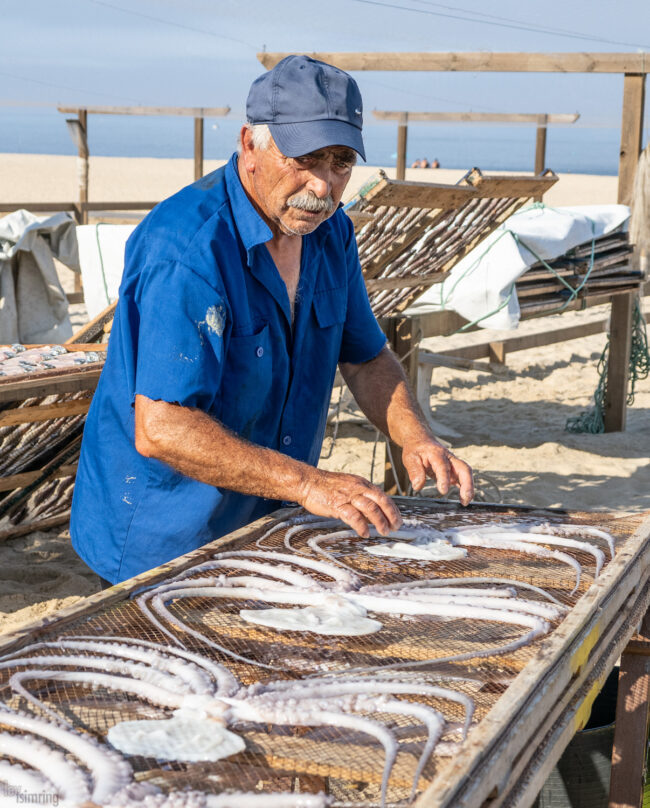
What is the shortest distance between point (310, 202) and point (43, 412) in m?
1.98

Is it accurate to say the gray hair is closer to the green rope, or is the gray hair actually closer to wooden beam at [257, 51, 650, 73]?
the green rope

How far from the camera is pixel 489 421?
7121mm

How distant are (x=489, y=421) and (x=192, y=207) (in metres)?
5.29

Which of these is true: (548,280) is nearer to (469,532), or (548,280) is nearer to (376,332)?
(376,332)

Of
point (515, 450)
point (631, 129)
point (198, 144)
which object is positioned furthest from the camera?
point (198, 144)

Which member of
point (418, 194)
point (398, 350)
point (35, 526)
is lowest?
point (35, 526)

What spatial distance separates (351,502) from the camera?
1861 mm

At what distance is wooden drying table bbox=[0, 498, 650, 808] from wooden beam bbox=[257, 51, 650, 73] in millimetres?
5643

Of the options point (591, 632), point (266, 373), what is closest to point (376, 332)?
point (266, 373)

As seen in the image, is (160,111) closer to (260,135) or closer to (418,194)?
(418,194)

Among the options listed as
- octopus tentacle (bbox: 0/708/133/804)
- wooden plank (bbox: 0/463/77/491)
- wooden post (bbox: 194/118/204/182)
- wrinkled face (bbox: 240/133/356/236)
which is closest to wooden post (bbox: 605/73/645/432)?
wooden plank (bbox: 0/463/77/491)

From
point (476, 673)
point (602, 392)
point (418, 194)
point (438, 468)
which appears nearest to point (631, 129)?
point (602, 392)

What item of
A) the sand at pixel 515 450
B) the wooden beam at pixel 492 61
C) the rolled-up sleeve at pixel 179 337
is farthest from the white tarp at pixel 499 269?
the rolled-up sleeve at pixel 179 337

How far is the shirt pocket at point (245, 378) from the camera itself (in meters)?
2.12
